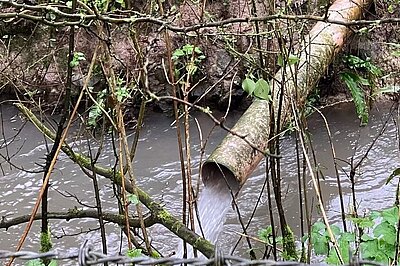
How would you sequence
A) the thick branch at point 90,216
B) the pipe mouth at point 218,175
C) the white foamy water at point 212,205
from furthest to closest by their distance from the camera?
the white foamy water at point 212,205, the pipe mouth at point 218,175, the thick branch at point 90,216

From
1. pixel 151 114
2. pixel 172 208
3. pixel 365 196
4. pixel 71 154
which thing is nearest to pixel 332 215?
pixel 365 196

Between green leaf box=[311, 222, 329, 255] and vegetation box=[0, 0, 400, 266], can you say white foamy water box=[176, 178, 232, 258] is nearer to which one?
vegetation box=[0, 0, 400, 266]

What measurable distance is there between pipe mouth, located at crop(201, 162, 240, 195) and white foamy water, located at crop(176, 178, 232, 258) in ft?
0.05

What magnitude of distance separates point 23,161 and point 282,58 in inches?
152

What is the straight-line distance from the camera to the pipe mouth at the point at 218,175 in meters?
3.42

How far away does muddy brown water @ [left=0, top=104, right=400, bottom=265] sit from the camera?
14.5 feet

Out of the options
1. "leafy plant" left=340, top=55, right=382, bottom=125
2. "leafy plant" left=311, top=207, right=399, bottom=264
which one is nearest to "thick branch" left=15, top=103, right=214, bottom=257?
"leafy plant" left=311, top=207, right=399, bottom=264

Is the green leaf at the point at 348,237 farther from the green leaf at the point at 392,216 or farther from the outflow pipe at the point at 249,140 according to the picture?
the outflow pipe at the point at 249,140

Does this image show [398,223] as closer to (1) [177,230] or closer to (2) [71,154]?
(1) [177,230]

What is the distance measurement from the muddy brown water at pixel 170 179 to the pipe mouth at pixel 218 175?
0.69 metres

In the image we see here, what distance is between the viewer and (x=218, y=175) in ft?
11.9

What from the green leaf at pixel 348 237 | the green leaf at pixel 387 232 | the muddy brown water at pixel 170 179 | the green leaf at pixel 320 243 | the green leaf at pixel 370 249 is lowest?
the muddy brown water at pixel 170 179

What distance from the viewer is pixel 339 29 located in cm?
515

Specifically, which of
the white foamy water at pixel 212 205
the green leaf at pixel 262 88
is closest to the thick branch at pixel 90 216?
the white foamy water at pixel 212 205
